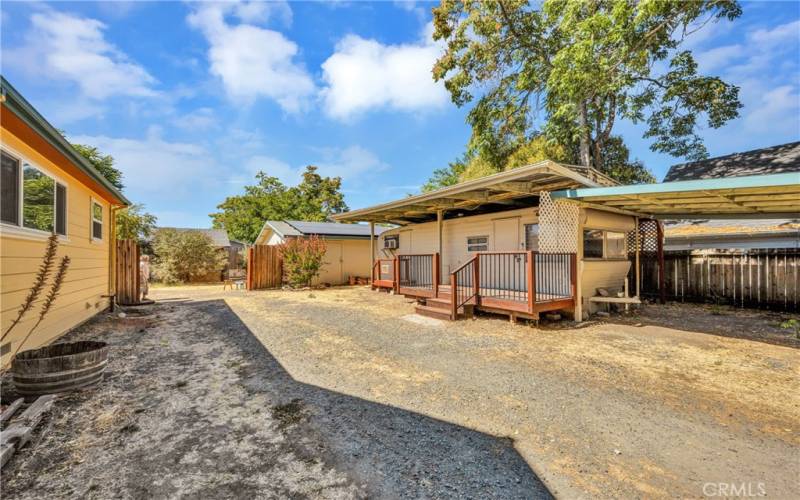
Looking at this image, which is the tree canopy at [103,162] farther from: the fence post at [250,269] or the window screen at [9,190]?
the window screen at [9,190]

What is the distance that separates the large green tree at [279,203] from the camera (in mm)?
32719

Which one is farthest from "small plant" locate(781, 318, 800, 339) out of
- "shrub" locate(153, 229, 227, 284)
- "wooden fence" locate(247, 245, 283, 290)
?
"shrub" locate(153, 229, 227, 284)

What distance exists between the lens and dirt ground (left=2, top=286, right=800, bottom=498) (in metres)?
2.10

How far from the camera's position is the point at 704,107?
559 inches

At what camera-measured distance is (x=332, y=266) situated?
16031 millimetres

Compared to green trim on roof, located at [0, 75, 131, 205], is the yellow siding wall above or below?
below

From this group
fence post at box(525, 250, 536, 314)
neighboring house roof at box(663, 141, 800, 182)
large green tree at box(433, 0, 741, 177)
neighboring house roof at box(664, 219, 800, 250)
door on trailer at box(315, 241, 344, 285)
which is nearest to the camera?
fence post at box(525, 250, 536, 314)

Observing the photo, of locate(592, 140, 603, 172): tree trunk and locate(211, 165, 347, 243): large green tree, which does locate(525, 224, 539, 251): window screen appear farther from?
locate(211, 165, 347, 243): large green tree

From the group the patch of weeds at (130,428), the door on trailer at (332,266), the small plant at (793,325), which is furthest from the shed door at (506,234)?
the door on trailer at (332,266)

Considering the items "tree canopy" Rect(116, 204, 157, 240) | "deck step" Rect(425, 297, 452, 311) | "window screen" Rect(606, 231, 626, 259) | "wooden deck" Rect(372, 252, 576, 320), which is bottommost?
"deck step" Rect(425, 297, 452, 311)

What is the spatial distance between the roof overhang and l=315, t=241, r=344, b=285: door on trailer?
3.54 m

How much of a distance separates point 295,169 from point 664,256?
3253 cm

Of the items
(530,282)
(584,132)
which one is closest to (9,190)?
(530,282)

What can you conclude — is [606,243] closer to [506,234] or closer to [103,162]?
[506,234]
